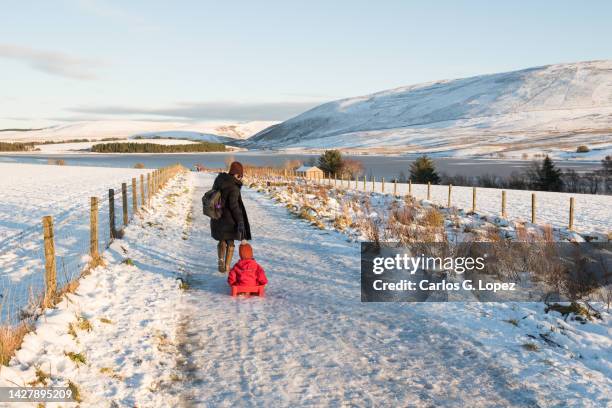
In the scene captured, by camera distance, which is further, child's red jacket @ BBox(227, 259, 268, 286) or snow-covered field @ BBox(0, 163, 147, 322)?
snow-covered field @ BBox(0, 163, 147, 322)

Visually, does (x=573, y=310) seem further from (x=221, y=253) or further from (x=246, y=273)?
(x=221, y=253)

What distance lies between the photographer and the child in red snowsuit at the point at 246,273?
7.93m

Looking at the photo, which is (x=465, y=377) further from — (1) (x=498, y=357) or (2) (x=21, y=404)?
(2) (x=21, y=404)

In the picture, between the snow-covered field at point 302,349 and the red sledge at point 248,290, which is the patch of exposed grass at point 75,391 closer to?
the snow-covered field at point 302,349

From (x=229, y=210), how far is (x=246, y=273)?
136 centimetres

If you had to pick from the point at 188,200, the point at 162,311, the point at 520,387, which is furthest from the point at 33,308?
the point at 188,200

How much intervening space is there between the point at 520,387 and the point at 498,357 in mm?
713

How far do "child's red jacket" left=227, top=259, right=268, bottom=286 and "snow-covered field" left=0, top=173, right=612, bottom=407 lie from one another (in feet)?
0.94

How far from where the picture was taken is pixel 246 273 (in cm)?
793

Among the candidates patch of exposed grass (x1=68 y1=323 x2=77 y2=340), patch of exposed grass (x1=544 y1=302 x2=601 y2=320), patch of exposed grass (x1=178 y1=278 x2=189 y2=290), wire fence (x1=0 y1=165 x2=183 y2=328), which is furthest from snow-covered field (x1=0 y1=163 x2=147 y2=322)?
patch of exposed grass (x1=544 y1=302 x2=601 y2=320)

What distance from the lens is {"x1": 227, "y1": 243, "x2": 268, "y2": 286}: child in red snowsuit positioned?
26.0ft

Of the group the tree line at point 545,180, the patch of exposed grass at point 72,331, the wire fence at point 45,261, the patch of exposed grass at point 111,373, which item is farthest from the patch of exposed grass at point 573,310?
the tree line at point 545,180

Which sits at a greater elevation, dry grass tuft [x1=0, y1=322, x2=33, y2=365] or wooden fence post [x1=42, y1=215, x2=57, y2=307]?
wooden fence post [x1=42, y1=215, x2=57, y2=307]

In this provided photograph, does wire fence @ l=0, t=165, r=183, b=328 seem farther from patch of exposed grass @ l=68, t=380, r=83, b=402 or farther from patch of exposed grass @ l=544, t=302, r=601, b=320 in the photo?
patch of exposed grass @ l=544, t=302, r=601, b=320
